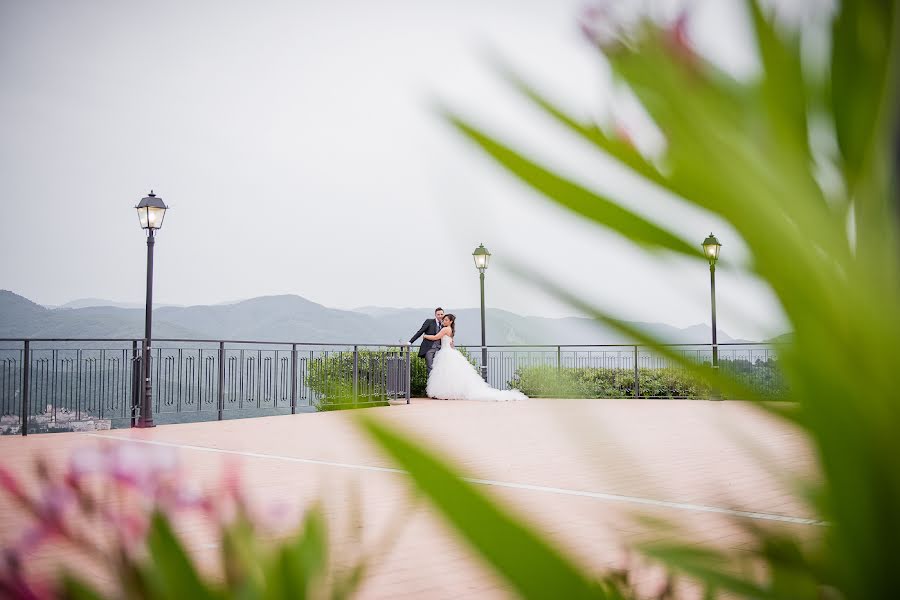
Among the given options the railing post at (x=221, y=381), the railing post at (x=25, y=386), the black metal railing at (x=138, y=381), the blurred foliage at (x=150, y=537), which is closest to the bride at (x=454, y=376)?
the black metal railing at (x=138, y=381)

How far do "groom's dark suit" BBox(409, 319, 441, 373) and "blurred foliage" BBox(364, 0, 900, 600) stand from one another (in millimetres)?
19138

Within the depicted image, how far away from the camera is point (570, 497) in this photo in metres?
6.14

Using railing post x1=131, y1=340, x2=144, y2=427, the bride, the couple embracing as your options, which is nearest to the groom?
the couple embracing

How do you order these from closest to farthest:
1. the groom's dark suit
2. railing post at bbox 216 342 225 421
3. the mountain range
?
railing post at bbox 216 342 225 421 → the groom's dark suit → the mountain range

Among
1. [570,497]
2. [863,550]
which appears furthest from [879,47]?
[570,497]

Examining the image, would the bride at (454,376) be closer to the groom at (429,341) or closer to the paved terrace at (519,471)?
the groom at (429,341)

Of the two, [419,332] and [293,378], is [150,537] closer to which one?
[293,378]

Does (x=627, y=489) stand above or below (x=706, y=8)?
below

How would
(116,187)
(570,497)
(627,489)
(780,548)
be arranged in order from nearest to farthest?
(780,548) < (627,489) < (570,497) < (116,187)

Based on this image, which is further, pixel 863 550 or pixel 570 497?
pixel 570 497

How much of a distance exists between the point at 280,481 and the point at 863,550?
712 centimetres

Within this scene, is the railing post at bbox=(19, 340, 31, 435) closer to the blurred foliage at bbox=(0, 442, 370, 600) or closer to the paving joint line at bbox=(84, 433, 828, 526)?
the paving joint line at bbox=(84, 433, 828, 526)

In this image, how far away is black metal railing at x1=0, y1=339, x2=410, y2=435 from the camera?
478 inches

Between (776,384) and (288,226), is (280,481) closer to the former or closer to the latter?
(776,384)
